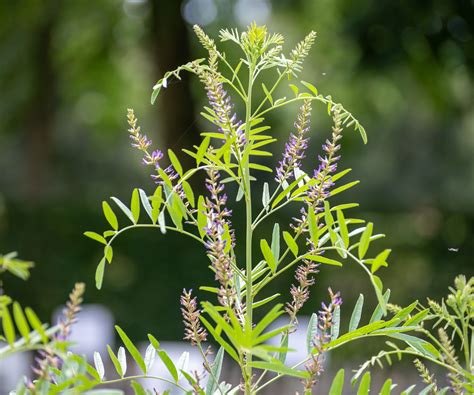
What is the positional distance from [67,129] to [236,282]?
18.0 m

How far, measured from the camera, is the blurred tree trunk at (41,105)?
32.7ft

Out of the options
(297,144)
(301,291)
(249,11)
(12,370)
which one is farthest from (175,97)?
(301,291)

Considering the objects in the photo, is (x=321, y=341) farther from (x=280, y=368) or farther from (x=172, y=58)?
(x=172, y=58)

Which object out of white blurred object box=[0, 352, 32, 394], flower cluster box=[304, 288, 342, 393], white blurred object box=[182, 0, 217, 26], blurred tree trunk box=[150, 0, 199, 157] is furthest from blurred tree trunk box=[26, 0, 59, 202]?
flower cluster box=[304, 288, 342, 393]

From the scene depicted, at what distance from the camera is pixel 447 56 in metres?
8.34

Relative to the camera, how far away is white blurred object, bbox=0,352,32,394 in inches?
208

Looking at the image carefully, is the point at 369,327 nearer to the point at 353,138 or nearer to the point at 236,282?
the point at 236,282

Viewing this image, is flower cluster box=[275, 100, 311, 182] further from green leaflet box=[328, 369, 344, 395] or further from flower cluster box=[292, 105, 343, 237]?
green leaflet box=[328, 369, 344, 395]

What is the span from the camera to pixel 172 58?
391 inches

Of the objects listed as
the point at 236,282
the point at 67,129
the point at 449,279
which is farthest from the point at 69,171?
the point at 236,282

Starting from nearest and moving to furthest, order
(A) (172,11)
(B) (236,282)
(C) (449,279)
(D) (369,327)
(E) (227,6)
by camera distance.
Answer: (D) (369,327) < (B) (236,282) < (C) (449,279) < (A) (172,11) < (E) (227,6)

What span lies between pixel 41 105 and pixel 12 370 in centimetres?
611

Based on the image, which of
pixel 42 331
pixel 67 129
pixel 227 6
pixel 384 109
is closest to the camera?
pixel 42 331

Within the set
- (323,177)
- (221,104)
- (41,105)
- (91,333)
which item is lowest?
(91,333)
